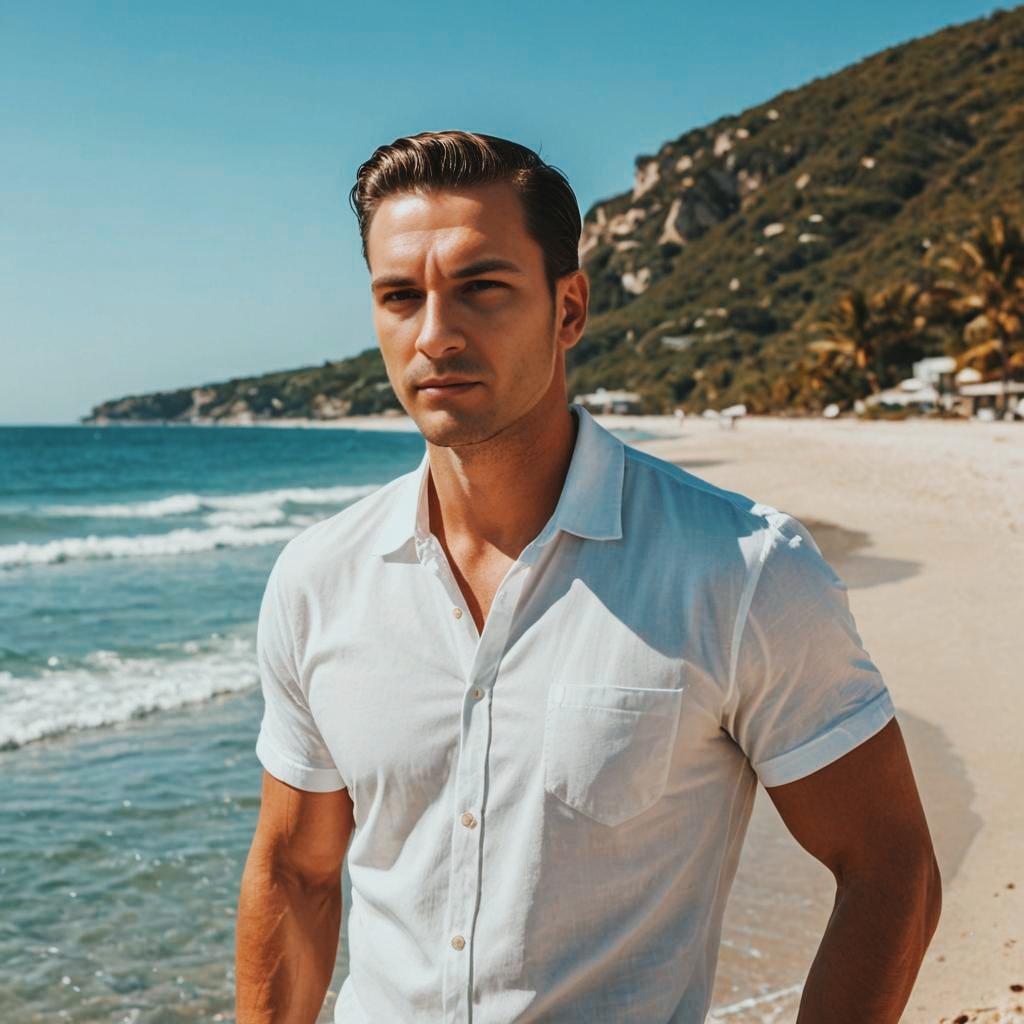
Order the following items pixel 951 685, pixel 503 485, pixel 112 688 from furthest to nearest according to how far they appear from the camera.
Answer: pixel 112 688 → pixel 951 685 → pixel 503 485

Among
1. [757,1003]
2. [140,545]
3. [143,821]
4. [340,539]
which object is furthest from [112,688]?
[140,545]

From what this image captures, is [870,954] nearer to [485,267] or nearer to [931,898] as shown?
[931,898]

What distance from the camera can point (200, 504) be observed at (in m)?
37.1

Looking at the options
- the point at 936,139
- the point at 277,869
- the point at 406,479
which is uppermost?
the point at 936,139

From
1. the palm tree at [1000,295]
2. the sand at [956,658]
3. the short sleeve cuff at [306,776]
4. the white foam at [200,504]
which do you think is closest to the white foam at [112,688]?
the sand at [956,658]

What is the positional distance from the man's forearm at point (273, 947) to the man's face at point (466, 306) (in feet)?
2.74

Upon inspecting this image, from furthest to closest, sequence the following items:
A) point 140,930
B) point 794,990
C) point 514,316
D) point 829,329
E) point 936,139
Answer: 1. point 936,139
2. point 829,329
3. point 140,930
4. point 794,990
5. point 514,316

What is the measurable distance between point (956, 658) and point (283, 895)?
23.4 feet

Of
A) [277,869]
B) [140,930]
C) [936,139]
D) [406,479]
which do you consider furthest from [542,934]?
[936,139]

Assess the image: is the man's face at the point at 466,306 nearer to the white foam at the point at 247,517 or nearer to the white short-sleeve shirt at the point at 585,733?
the white short-sleeve shirt at the point at 585,733

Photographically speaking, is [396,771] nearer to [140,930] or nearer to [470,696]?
[470,696]

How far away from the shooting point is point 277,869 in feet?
6.19

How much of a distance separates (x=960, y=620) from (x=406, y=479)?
27.3 feet

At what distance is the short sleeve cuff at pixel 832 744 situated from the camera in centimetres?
146
